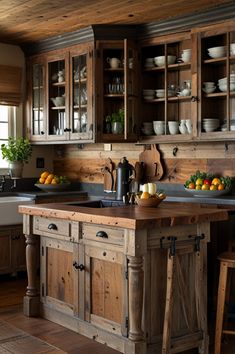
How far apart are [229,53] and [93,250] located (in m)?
2.14

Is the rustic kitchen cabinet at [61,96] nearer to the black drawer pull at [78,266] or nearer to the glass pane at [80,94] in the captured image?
the glass pane at [80,94]

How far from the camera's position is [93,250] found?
361 cm

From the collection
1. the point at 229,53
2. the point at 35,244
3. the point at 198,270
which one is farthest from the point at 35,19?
the point at 198,270

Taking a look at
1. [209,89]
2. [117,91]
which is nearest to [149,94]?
[117,91]

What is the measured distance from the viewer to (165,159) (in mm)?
5516

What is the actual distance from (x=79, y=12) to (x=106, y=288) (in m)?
2.56

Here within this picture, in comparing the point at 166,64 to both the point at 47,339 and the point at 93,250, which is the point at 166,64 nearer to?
the point at 93,250

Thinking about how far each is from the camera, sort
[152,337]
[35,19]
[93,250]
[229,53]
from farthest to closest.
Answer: [35,19] < [229,53] < [93,250] < [152,337]

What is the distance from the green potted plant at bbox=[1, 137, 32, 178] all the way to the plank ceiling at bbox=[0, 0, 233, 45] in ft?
3.89

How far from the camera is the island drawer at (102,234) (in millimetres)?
Result: 3357

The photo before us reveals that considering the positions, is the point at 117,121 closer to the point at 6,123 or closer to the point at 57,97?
the point at 57,97

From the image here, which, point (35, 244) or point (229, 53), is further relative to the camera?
point (229, 53)

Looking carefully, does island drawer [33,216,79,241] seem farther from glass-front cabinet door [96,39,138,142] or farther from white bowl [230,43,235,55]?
white bowl [230,43,235,55]

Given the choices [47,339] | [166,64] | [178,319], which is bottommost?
[47,339]
